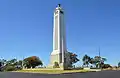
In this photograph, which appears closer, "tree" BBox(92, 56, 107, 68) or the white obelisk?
the white obelisk

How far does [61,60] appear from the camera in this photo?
67.1 metres

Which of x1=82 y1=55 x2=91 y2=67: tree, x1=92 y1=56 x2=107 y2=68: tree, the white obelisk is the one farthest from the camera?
x1=82 y1=55 x2=91 y2=67: tree

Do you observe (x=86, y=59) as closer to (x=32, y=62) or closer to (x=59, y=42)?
(x=32, y=62)

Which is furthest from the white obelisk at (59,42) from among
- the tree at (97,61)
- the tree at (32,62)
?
the tree at (97,61)

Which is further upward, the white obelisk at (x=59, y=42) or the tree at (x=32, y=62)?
the white obelisk at (x=59, y=42)

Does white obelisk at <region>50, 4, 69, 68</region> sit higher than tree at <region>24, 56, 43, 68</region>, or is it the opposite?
white obelisk at <region>50, 4, 69, 68</region>

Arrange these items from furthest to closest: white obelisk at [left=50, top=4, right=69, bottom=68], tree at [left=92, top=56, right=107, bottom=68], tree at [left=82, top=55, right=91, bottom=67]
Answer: tree at [left=82, top=55, right=91, bottom=67] → tree at [left=92, top=56, right=107, bottom=68] → white obelisk at [left=50, top=4, right=69, bottom=68]

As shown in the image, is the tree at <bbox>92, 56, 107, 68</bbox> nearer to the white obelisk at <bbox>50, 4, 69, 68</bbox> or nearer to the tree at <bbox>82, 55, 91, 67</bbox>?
the tree at <bbox>82, 55, 91, 67</bbox>

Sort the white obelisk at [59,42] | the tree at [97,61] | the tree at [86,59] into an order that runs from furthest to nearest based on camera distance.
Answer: the tree at [86,59]
the tree at [97,61]
the white obelisk at [59,42]

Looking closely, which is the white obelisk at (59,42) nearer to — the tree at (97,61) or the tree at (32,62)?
the tree at (32,62)

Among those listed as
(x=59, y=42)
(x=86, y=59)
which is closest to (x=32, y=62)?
(x=86, y=59)

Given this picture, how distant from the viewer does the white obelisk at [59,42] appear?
6656cm

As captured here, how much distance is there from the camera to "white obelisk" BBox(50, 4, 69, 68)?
6656cm

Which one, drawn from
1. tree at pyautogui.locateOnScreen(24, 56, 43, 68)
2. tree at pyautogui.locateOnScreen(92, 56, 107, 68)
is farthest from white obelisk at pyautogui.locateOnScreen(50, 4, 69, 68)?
tree at pyautogui.locateOnScreen(92, 56, 107, 68)
